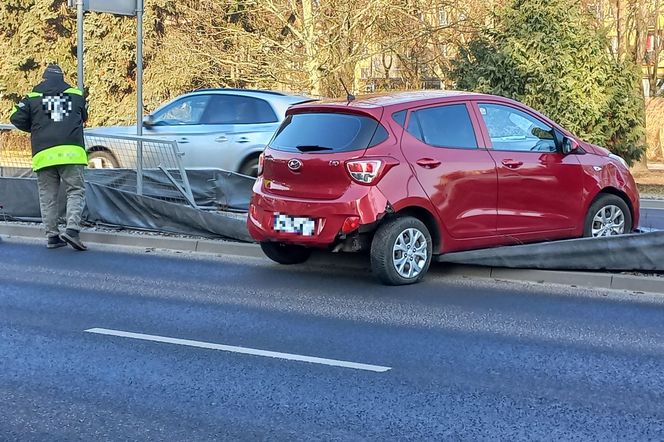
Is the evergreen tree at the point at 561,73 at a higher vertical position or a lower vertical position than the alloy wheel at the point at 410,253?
higher

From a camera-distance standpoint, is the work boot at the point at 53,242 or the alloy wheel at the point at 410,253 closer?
the alloy wheel at the point at 410,253

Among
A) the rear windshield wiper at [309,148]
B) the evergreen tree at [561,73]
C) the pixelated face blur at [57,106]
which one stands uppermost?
the evergreen tree at [561,73]

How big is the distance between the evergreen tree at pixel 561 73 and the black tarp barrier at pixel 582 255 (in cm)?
1290

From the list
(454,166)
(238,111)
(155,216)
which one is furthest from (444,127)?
(238,111)

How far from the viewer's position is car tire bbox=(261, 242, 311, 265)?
991 centimetres

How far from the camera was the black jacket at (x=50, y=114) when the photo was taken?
11047 mm

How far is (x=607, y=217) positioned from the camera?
1016cm

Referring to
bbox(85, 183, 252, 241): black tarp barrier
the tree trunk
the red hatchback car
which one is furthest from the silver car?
the tree trunk

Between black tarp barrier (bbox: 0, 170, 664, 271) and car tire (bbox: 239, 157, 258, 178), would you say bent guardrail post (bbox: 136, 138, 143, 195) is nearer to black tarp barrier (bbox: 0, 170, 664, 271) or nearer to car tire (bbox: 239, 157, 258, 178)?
black tarp barrier (bbox: 0, 170, 664, 271)

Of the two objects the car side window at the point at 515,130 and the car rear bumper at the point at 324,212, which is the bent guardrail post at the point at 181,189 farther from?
the car side window at the point at 515,130

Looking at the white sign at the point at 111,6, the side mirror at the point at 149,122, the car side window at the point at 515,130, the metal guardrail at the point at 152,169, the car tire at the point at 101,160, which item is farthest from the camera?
the side mirror at the point at 149,122

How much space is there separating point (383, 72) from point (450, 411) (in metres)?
26.2

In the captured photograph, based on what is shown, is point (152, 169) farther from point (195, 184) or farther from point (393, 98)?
point (393, 98)

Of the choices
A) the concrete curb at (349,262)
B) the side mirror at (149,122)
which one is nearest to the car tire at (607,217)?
the concrete curb at (349,262)
